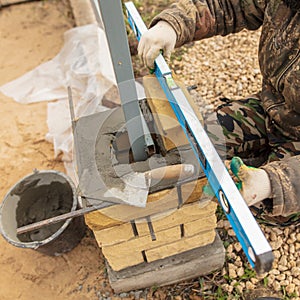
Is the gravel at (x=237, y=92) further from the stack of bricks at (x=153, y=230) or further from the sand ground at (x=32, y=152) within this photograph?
the sand ground at (x=32, y=152)

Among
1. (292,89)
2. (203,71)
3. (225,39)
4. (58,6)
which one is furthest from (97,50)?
(292,89)

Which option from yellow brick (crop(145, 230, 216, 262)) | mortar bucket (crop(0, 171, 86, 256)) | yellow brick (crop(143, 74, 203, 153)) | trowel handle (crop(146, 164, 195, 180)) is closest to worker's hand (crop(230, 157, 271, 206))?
trowel handle (crop(146, 164, 195, 180))

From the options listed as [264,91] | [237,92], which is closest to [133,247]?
[264,91]

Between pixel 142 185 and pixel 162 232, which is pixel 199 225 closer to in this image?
pixel 162 232

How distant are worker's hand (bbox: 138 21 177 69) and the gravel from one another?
2.65ft

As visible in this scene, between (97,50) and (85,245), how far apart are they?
1.48 m

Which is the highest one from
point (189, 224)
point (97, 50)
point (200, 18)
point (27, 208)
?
point (200, 18)

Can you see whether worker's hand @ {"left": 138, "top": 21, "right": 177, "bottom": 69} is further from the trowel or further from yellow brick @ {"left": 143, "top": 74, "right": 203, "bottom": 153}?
the trowel

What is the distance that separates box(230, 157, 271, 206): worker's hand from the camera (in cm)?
115

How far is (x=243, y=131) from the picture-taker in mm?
1816

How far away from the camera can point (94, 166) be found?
140 centimetres

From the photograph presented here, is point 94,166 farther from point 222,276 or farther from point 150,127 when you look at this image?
point 222,276

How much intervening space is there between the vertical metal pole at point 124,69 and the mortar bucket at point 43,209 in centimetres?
53

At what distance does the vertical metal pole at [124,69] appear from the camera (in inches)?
45.2
